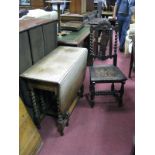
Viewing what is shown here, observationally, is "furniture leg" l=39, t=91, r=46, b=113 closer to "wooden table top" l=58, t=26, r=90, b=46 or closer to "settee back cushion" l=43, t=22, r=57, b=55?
"settee back cushion" l=43, t=22, r=57, b=55

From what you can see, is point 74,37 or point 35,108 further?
point 74,37

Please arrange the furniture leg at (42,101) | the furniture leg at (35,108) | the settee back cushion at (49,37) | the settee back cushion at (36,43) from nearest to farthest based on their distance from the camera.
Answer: the furniture leg at (35,108) < the settee back cushion at (36,43) < the furniture leg at (42,101) < the settee back cushion at (49,37)

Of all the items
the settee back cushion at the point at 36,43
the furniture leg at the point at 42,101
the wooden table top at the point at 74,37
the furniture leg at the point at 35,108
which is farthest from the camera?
the wooden table top at the point at 74,37

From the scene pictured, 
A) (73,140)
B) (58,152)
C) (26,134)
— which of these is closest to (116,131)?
(73,140)

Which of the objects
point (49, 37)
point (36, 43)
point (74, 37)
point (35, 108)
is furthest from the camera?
point (74, 37)

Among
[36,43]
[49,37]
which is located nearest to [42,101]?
[36,43]

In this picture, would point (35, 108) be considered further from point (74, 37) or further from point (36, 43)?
point (74, 37)

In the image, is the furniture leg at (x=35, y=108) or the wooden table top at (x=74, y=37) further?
the wooden table top at (x=74, y=37)

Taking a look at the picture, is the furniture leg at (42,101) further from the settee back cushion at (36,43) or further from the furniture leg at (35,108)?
the settee back cushion at (36,43)

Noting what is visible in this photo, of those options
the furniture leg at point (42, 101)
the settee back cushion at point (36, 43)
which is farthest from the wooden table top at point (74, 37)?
the furniture leg at point (42, 101)

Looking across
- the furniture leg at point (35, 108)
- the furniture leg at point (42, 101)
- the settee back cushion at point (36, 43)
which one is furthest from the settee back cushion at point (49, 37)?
the furniture leg at point (35, 108)

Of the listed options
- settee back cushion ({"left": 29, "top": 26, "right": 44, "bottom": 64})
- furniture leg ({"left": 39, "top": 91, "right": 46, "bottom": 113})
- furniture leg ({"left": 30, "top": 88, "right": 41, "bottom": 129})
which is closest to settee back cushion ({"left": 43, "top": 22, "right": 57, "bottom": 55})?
settee back cushion ({"left": 29, "top": 26, "right": 44, "bottom": 64})

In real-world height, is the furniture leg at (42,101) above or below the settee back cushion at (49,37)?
below
